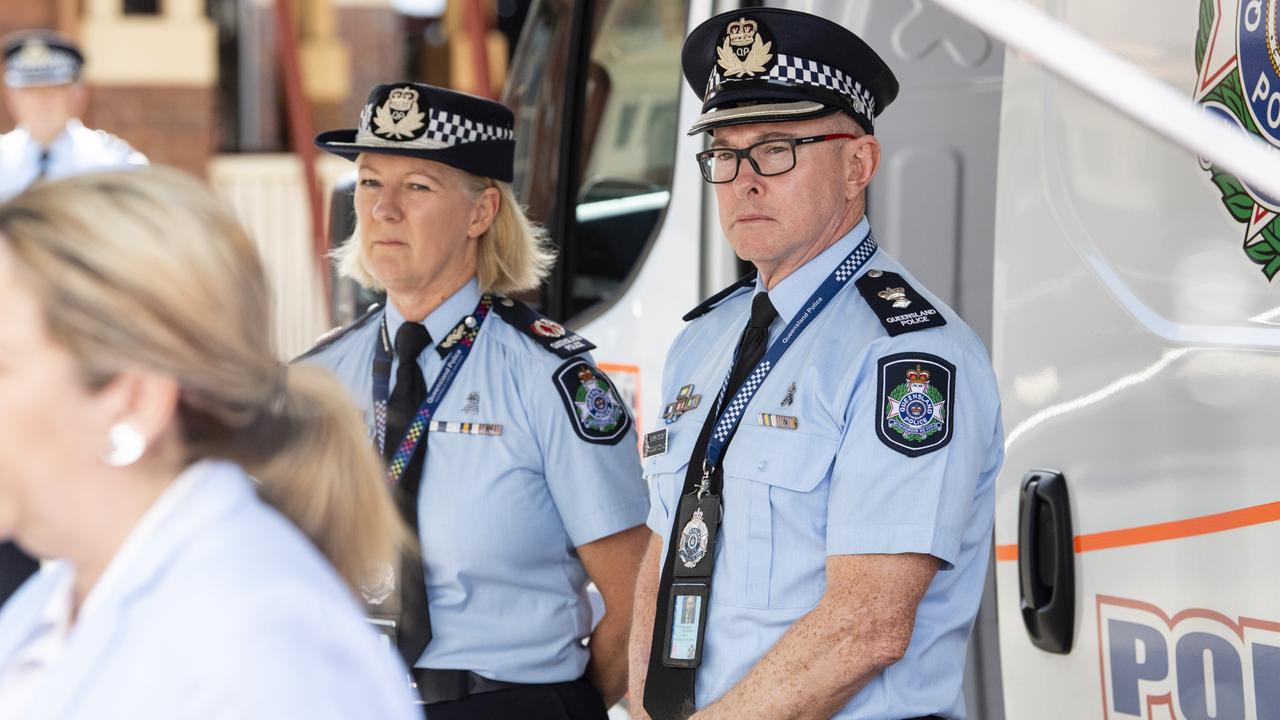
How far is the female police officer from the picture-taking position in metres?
2.66

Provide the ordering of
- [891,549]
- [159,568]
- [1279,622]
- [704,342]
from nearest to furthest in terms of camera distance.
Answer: [159,568] → [1279,622] → [891,549] → [704,342]

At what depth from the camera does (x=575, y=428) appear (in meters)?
2.74

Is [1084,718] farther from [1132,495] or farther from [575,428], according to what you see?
[575,428]

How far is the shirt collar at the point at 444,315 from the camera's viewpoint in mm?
2881

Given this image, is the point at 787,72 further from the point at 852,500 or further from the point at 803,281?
the point at 852,500

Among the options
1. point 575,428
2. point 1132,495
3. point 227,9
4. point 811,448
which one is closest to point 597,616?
point 575,428

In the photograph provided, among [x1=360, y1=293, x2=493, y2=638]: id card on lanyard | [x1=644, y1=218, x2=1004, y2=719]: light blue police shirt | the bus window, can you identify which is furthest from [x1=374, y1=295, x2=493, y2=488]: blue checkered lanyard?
the bus window

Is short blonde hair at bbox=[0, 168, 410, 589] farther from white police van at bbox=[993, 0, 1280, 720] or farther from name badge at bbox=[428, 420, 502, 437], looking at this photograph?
name badge at bbox=[428, 420, 502, 437]

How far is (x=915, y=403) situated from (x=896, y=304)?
18 cm

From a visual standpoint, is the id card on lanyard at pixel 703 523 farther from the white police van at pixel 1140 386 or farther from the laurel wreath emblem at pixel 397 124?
the laurel wreath emblem at pixel 397 124

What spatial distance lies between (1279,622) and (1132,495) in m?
0.33

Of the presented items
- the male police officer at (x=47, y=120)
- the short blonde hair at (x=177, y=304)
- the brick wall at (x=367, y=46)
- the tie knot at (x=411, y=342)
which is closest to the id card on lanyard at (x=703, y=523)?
the tie knot at (x=411, y=342)

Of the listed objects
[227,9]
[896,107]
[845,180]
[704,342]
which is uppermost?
[227,9]

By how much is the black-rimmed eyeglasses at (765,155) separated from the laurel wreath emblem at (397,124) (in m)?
0.65
